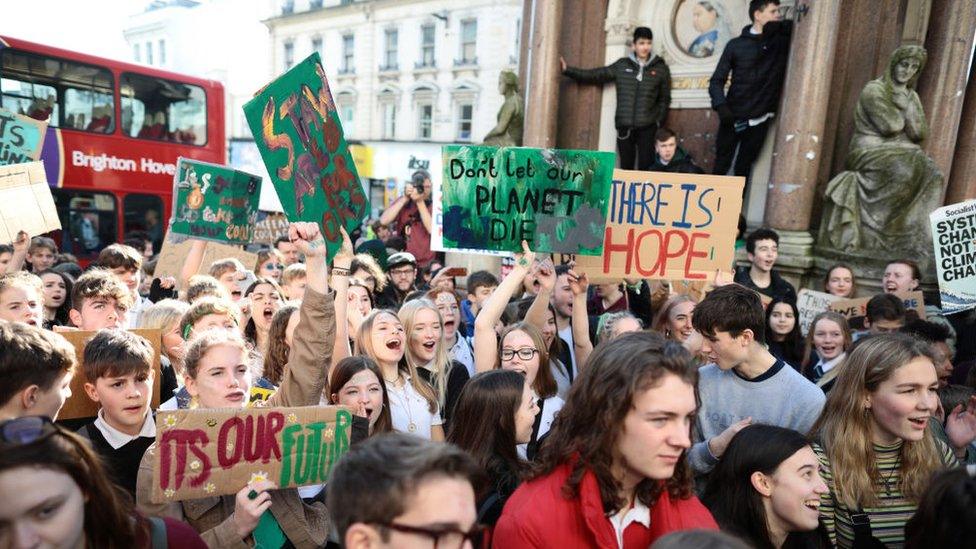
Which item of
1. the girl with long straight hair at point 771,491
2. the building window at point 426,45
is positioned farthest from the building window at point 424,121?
the girl with long straight hair at point 771,491

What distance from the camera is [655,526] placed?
6.04 feet

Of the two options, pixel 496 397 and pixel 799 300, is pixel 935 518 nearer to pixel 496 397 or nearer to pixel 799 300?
pixel 496 397

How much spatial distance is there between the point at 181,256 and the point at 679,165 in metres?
6.08

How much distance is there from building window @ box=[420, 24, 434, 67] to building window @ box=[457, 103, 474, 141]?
308cm

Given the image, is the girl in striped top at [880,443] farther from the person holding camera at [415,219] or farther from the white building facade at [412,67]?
the white building facade at [412,67]

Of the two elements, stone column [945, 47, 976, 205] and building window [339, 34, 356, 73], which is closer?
stone column [945, 47, 976, 205]

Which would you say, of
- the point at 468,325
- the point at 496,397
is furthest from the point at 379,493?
the point at 468,325

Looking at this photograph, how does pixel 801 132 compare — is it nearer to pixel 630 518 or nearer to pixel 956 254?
pixel 956 254

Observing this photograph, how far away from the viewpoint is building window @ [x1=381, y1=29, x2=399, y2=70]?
32.4 meters

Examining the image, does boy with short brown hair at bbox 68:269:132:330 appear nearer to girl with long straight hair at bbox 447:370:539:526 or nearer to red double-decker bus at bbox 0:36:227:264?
girl with long straight hair at bbox 447:370:539:526

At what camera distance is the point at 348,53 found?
34.3m

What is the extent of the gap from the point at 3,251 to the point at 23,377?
145 inches

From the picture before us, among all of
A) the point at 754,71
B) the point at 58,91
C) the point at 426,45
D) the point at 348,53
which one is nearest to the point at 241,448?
the point at 754,71

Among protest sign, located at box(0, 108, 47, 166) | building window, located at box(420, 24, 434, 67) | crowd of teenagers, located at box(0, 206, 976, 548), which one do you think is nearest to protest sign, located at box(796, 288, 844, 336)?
crowd of teenagers, located at box(0, 206, 976, 548)
